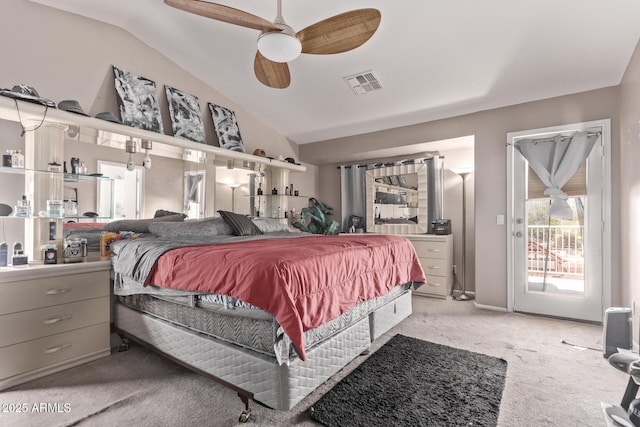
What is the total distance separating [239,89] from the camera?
4.22 meters

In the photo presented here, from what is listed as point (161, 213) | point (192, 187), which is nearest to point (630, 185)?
point (192, 187)

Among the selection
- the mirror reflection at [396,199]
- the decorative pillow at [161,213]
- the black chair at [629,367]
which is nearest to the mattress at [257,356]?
the decorative pillow at [161,213]

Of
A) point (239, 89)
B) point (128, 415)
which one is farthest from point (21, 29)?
point (128, 415)

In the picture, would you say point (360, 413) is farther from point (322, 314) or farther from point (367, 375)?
point (322, 314)

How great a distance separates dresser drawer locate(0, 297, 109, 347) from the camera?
2.03m

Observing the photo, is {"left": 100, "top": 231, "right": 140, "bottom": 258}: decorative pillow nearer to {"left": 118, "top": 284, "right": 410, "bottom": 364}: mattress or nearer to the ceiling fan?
{"left": 118, "top": 284, "right": 410, "bottom": 364}: mattress

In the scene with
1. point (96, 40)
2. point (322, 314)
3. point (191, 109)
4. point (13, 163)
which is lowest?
point (322, 314)

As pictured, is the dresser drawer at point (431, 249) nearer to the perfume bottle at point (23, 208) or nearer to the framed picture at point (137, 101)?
the framed picture at point (137, 101)

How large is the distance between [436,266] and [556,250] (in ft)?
4.63

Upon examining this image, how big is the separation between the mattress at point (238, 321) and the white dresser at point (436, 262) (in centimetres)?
231

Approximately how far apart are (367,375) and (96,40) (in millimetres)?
3920

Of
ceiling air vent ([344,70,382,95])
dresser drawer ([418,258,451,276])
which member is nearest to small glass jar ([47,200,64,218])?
ceiling air vent ([344,70,382,95])

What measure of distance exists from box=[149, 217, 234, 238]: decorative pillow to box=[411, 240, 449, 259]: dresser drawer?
9.01 feet

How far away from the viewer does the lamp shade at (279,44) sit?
1.97m
